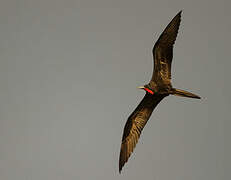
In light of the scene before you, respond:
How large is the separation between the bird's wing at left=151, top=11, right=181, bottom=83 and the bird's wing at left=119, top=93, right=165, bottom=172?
0.70ft

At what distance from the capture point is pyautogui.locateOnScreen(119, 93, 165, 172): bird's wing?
2992mm

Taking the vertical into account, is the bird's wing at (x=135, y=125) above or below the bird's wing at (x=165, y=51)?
below

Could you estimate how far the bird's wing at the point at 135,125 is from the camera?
2.99 m

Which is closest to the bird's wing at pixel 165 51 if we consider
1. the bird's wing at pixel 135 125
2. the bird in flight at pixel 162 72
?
the bird in flight at pixel 162 72

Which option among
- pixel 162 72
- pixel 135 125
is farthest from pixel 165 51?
pixel 135 125

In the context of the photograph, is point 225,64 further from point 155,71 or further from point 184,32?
point 155,71

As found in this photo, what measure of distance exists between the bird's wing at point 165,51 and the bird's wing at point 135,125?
0.21 metres

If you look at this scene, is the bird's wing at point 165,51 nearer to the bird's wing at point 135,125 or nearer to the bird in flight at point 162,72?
the bird in flight at point 162,72

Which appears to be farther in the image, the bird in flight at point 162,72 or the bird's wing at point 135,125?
the bird's wing at point 135,125

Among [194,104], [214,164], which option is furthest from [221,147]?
[194,104]

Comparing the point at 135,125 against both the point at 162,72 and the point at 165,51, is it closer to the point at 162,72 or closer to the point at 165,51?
the point at 162,72

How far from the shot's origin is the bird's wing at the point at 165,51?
9.07ft

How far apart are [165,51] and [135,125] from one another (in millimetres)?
548

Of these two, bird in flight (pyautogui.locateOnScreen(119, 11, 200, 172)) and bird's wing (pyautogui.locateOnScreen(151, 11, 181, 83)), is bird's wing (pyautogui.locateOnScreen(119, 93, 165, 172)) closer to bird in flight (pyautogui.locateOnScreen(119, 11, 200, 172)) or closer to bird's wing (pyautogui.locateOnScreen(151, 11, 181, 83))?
bird in flight (pyautogui.locateOnScreen(119, 11, 200, 172))
